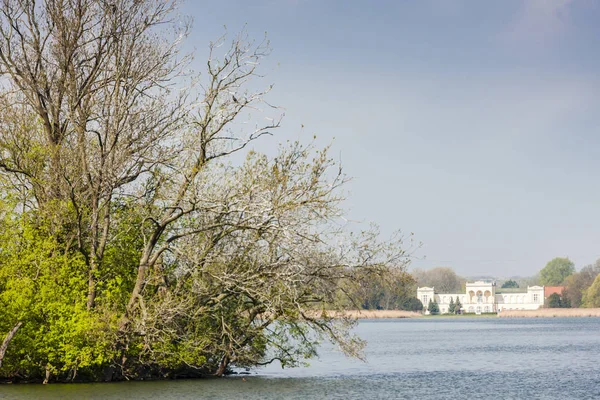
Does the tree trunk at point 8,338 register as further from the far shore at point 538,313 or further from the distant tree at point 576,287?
the distant tree at point 576,287

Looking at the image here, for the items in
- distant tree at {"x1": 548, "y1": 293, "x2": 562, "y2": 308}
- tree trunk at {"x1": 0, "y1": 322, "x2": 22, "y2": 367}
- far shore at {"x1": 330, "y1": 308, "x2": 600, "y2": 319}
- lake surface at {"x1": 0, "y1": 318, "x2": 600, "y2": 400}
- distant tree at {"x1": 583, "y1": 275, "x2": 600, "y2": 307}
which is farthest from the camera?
distant tree at {"x1": 548, "y1": 293, "x2": 562, "y2": 308}

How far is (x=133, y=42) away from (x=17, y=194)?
555cm

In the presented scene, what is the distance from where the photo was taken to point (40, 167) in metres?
24.2

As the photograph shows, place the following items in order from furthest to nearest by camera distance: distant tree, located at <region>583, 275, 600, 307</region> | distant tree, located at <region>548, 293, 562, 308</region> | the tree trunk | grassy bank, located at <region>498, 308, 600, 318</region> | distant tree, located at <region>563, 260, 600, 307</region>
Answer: distant tree, located at <region>548, 293, 562, 308</region> → distant tree, located at <region>563, 260, 600, 307</region> → distant tree, located at <region>583, 275, 600, 307</region> → grassy bank, located at <region>498, 308, 600, 318</region> → the tree trunk

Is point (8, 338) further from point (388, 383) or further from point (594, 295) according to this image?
point (594, 295)

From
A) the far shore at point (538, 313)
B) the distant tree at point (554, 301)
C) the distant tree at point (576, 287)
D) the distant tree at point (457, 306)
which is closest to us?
the far shore at point (538, 313)

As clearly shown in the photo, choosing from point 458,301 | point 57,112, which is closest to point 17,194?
point 57,112

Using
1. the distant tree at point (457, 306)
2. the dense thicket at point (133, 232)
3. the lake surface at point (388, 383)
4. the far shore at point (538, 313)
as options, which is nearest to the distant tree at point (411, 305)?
the far shore at point (538, 313)

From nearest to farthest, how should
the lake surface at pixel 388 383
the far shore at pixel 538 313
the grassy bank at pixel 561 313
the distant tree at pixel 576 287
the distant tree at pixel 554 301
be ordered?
the lake surface at pixel 388 383, the grassy bank at pixel 561 313, the far shore at pixel 538 313, the distant tree at pixel 576 287, the distant tree at pixel 554 301

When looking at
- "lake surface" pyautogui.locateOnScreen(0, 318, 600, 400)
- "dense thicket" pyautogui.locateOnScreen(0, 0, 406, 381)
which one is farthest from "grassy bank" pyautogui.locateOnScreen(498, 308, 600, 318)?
"dense thicket" pyautogui.locateOnScreen(0, 0, 406, 381)

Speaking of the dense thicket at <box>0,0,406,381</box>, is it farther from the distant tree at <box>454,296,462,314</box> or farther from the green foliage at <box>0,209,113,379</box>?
the distant tree at <box>454,296,462,314</box>

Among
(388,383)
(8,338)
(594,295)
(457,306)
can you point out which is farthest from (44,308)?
(457,306)

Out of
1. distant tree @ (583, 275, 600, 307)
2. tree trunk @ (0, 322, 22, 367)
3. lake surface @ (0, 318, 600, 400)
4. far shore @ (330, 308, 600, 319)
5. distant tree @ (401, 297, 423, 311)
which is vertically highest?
distant tree @ (583, 275, 600, 307)

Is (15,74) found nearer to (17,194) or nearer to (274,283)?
(17,194)
